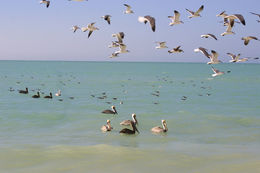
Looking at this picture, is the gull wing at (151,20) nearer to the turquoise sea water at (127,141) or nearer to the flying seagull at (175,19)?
the flying seagull at (175,19)

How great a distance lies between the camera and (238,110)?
2894 cm

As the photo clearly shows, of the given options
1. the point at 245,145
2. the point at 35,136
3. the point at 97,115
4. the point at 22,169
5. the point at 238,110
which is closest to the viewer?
the point at 22,169

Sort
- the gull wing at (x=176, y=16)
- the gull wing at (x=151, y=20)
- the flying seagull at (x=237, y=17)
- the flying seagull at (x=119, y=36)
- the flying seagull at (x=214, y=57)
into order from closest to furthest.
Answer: the gull wing at (x=151, y=20) < the flying seagull at (x=237, y=17) < the flying seagull at (x=214, y=57) < the gull wing at (x=176, y=16) < the flying seagull at (x=119, y=36)

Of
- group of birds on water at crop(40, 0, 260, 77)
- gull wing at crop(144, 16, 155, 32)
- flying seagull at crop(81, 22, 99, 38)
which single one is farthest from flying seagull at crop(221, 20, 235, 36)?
flying seagull at crop(81, 22, 99, 38)

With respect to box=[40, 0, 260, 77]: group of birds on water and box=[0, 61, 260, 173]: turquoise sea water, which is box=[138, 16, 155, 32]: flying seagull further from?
box=[0, 61, 260, 173]: turquoise sea water

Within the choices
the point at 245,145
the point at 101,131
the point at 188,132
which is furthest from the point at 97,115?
the point at 245,145

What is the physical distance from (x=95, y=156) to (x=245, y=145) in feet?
21.9

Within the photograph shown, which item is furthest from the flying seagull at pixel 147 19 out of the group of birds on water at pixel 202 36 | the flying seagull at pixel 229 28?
the flying seagull at pixel 229 28

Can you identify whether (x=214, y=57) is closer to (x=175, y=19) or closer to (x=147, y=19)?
(x=175, y=19)

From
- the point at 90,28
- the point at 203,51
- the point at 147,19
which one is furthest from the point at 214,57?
the point at 90,28

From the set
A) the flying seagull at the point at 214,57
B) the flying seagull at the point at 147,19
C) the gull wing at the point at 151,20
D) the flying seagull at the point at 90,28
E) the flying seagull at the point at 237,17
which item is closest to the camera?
the gull wing at the point at 151,20

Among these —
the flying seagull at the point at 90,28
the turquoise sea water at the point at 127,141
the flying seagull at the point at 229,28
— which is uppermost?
the flying seagull at the point at 90,28

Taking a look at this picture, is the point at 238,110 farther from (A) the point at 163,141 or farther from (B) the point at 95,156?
(B) the point at 95,156

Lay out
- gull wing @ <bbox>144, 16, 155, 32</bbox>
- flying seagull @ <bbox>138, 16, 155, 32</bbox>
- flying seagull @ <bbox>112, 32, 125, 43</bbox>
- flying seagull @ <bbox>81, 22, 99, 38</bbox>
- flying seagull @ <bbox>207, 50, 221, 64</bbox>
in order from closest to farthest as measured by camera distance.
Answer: gull wing @ <bbox>144, 16, 155, 32</bbox> → flying seagull @ <bbox>138, 16, 155, 32</bbox> → flying seagull @ <bbox>207, 50, 221, 64</bbox> → flying seagull @ <bbox>112, 32, 125, 43</bbox> → flying seagull @ <bbox>81, 22, 99, 38</bbox>
